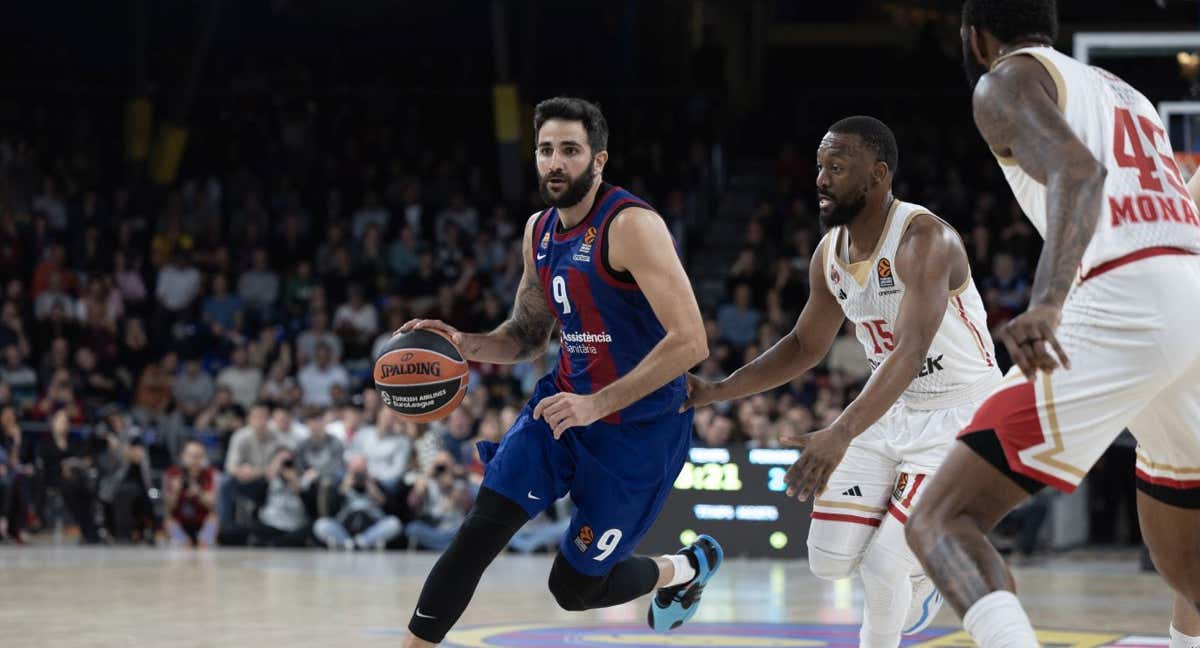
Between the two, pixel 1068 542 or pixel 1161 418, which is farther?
pixel 1068 542

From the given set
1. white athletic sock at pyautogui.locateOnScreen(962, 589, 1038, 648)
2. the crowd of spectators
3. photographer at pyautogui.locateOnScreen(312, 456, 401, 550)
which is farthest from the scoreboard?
white athletic sock at pyautogui.locateOnScreen(962, 589, 1038, 648)

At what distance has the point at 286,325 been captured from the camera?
17906mm

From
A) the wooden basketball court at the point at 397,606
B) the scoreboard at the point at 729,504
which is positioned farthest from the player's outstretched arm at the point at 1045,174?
the scoreboard at the point at 729,504

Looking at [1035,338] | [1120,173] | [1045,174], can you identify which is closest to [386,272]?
[1120,173]

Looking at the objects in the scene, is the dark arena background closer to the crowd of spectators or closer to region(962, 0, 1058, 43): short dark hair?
the crowd of spectators

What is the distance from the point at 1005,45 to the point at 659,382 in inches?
63.7

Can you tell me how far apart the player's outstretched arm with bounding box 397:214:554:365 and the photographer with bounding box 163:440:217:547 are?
32.3 ft

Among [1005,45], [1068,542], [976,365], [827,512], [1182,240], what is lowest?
[1068,542]

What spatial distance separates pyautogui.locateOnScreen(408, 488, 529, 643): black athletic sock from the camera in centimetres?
515

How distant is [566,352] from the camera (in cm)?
558

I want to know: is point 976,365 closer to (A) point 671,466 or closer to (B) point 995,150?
(A) point 671,466

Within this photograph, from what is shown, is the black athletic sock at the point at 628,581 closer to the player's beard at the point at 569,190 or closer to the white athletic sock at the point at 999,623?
the player's beard at the point at 569,190

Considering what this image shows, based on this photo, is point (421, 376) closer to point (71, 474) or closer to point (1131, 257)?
point (1131, 257)

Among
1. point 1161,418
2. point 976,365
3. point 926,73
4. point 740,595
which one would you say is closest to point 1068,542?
point 740,595
